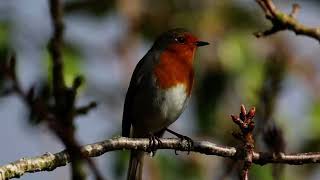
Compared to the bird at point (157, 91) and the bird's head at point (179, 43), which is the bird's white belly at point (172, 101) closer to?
the bird at point (157, 91)

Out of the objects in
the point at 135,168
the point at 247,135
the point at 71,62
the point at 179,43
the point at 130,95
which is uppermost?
the point at 179,43

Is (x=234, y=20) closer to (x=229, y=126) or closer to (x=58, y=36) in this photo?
(x=229, y=126)

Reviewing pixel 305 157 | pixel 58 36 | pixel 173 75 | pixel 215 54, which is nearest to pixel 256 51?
pixel 215 54

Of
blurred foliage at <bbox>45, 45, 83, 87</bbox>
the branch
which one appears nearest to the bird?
blurred foliage at <bbox>45, 45, 83, 87</bbox>

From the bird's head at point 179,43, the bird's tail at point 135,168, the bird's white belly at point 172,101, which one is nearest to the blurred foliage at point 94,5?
the bird's head at point 179,43

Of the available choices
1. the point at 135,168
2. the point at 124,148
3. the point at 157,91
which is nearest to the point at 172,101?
the point at 157,91

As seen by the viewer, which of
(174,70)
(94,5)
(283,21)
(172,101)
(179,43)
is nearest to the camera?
(283,21)

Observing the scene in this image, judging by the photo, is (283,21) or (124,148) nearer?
(283,21)

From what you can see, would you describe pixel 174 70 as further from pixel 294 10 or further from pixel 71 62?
pixel 294 10
